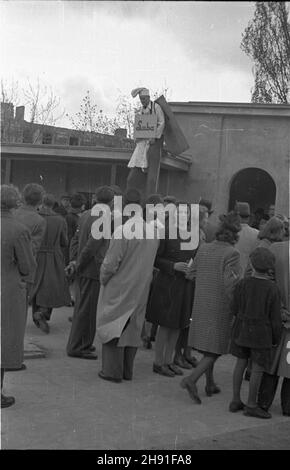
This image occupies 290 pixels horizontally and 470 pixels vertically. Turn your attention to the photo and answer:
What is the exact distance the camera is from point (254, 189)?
57.3 ft

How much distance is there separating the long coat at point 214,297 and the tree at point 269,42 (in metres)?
1.63

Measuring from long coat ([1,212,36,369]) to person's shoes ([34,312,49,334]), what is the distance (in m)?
2.91

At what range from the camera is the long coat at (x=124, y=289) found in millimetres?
6047

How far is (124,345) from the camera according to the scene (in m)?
6.07

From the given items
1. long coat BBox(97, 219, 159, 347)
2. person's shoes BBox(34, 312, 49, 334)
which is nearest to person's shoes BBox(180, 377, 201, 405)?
long coat BBox(97, 219, 159, 347)

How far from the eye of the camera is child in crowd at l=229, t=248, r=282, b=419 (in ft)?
17.4

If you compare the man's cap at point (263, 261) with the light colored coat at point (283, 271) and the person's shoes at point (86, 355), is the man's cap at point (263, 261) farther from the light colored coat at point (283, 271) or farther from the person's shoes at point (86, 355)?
the person's shoes at point (86, 355)

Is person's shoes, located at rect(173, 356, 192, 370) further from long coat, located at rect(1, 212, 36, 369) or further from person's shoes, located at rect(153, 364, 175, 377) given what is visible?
long coat, located at rect(1, 212, 36, 369)

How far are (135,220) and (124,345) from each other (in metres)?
1.15

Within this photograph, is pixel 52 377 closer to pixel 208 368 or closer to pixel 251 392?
pixel 208 368

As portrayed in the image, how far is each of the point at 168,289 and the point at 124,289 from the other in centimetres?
51

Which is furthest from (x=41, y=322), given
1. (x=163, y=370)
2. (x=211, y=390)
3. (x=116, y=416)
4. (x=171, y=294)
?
(x=116, y=416)

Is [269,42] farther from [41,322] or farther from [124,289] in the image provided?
[41,322]
